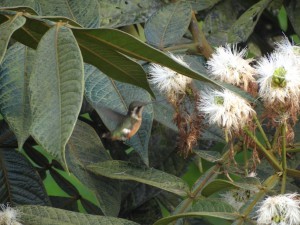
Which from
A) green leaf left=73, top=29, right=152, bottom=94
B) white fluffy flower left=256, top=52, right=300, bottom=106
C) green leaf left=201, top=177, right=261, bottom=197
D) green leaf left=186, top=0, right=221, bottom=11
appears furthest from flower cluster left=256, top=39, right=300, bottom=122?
green leaf left=186, top=0, right=221, bottom=11

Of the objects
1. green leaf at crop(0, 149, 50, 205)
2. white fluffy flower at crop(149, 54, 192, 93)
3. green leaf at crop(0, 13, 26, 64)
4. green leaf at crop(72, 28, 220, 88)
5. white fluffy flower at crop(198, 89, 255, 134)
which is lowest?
green leaf at crop(0, 149, 50, 205)

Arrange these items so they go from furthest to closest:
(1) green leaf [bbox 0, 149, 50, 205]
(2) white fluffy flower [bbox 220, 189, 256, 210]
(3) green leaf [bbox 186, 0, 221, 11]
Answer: (3) green leaf [bbox 186, 0, 221, 11], (1) green leaf [bbox 0, 149, 50, 205], (2) white fluffy flower [bbox 220, 189, 256, 210]

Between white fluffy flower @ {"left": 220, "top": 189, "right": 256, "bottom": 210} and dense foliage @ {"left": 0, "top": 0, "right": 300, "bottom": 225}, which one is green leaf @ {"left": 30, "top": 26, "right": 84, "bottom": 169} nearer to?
dense foliage @ {"left": 0, "top": 0, "right": 300, "bottom": 225}

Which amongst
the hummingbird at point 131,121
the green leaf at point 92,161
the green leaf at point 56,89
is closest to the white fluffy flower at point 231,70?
the hummingbird at point 131,121

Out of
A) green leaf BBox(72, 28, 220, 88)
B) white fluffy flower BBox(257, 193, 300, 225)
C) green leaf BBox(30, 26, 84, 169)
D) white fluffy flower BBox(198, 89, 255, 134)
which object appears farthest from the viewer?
white fluffy flower BBox(198, 89, 255, 134)

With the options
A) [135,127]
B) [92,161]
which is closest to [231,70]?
[135,127]

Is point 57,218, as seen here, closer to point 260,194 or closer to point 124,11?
point 260,194

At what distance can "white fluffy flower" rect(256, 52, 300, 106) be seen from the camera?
133cm

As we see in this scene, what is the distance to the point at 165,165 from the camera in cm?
176

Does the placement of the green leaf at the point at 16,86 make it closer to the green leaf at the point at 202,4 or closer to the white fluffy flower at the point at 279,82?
the white fluffy flower at the point at 279,82

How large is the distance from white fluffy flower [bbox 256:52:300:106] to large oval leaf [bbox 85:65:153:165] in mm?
192

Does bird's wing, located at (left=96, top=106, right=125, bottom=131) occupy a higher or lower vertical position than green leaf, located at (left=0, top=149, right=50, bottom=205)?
higher

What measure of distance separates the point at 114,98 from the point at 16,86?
0.20 metres

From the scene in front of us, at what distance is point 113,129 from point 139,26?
503 mm
